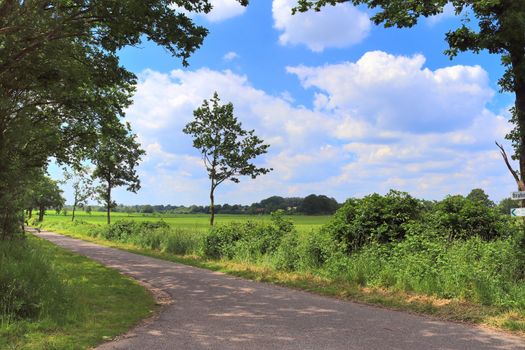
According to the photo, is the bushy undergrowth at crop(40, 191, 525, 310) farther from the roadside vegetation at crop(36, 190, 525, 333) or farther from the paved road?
the paved road

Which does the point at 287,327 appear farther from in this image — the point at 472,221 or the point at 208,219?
the point at 208,219

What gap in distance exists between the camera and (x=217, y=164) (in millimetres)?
23109

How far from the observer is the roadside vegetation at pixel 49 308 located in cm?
606

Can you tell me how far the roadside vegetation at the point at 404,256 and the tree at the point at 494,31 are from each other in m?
2.04

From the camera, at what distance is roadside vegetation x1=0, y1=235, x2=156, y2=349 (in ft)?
19.9

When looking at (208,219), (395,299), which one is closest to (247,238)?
(395,299)

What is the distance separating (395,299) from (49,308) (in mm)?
6664

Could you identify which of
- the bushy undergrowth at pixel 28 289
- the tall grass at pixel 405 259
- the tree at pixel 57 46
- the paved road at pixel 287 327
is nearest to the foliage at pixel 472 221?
the tall grass at pixel 405 259

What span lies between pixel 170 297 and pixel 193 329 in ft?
10.5

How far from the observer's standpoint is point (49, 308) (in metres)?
7.20

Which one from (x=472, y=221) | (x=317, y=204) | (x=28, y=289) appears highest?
(x=317, y=204)

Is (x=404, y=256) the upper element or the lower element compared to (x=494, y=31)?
lower

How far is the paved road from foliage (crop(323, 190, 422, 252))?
11.1ft

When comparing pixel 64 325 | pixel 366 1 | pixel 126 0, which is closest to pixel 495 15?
pixel 366 1
